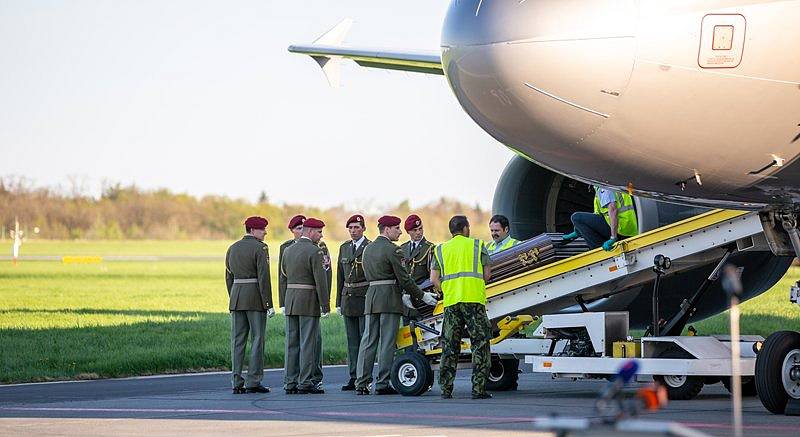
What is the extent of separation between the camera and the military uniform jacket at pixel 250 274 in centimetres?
1541

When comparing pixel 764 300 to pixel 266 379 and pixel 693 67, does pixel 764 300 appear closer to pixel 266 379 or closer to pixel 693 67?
pixel 266 379

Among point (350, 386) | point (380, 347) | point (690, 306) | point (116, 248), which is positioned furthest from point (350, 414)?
point (116, 248)

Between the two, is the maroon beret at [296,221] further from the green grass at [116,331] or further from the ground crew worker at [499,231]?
the green grass at [116,331]

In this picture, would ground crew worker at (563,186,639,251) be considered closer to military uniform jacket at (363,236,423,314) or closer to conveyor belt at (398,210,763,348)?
conveyor belt at (398,210,763,348)

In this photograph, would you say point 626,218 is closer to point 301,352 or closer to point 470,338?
point 470,338

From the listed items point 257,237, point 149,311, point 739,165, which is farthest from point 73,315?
point 739,165

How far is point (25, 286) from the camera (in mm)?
43312

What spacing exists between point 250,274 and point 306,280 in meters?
0.65

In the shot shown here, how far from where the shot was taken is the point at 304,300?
15.4 meters

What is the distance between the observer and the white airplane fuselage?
8.80 meters

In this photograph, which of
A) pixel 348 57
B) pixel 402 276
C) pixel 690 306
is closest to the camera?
pixel 690 306

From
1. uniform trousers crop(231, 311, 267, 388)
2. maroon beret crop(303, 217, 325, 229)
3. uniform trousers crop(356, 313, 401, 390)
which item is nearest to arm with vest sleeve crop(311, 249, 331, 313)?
maroon beret crop(303, 217, 325, 229)

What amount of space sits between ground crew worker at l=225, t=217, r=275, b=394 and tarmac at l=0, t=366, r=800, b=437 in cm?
39

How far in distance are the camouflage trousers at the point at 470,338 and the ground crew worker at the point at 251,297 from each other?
2.56m
